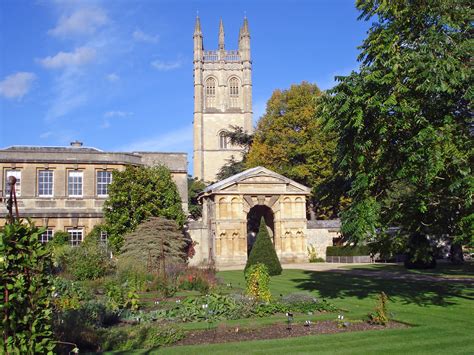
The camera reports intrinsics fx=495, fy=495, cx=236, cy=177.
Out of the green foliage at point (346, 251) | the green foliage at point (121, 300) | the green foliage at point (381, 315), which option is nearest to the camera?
the green foliage at point (381, 315)

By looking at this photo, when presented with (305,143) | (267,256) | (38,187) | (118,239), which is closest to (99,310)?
(267,256)

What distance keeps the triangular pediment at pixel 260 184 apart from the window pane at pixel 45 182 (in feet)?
36.9

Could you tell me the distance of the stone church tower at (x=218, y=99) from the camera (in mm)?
80188

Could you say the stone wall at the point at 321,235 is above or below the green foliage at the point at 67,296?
above

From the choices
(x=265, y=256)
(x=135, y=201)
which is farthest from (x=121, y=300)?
(x=135, y=201)

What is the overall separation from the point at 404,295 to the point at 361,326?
17.8 feet

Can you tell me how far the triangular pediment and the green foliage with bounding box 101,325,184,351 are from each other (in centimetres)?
2685

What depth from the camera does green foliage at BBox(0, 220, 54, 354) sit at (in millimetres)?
5324

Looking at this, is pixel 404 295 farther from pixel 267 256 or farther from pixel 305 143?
pixel 305 143

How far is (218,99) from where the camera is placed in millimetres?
83250

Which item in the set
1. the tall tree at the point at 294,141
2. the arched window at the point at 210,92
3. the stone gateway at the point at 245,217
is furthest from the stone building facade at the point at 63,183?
the arched window at the point at 210,92

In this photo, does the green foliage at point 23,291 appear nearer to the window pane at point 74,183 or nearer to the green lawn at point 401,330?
the green lawn at point 401,330

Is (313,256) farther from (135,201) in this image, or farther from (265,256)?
(135,201)

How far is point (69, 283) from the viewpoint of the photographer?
51.6 ft
